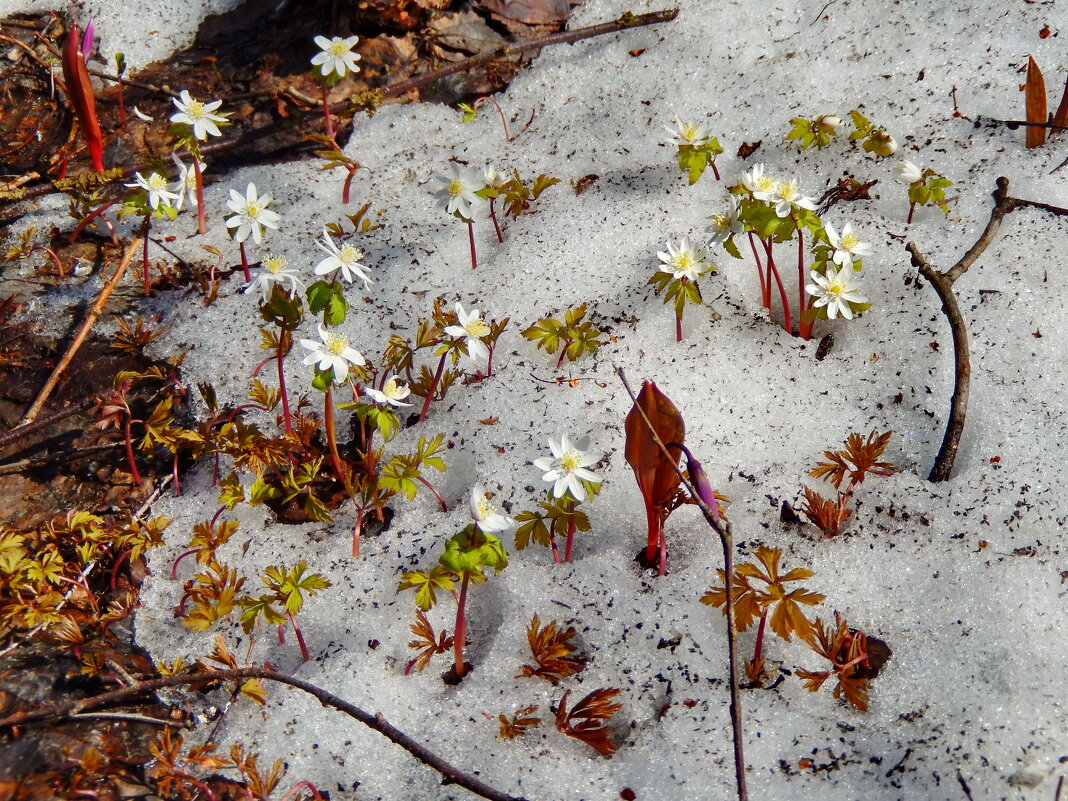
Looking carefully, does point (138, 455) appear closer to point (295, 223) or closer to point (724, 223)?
point (295, 223)

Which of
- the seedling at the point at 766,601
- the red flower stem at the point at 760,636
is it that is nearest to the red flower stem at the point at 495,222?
the seedling at the point at 766,601

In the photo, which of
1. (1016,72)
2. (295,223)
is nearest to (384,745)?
(295,223)

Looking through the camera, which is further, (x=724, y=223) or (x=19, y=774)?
(x=724, y=223)

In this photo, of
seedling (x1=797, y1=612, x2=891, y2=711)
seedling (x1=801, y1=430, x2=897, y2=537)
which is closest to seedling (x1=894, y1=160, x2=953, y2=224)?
seedling (x1=801, y1=430, x2=897, y2=537)

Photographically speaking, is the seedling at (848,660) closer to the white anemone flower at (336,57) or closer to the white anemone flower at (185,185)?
the white anemone flower at (185,185)

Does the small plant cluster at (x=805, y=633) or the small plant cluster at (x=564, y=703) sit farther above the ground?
the small plant cluster at (x=805, y=633)

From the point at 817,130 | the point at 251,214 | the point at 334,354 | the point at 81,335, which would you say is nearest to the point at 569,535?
the point at 334,354
